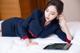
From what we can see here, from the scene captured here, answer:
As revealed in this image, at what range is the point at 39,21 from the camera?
172 cm

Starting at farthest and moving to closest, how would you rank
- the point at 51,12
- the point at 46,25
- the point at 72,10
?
the point at 72,10 → the point at 46,25 → the point at 51,12

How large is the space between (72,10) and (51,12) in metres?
1.29

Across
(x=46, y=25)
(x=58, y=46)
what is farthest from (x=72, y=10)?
(x=58, y=46)

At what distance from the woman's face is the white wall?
1230 millimetres

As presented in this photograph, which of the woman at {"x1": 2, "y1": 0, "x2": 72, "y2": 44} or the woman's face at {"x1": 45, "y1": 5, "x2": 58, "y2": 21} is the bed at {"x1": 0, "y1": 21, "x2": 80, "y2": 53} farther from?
the woman's face at {"x1": 45, "y1": 5, "x2": 58, "y2": 21}

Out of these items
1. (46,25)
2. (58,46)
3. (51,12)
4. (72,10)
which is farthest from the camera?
(72,10)

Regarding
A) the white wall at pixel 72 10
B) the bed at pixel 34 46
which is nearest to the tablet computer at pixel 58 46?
the bed at pixel 34 46

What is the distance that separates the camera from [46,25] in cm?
173

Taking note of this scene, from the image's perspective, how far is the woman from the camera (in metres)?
1.64

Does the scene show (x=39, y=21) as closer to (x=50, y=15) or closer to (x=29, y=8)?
(x=50, y=15)

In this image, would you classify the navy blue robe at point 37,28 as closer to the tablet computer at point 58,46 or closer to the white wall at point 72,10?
the tablet computer at point 58,46

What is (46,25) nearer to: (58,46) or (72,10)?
(58,46)

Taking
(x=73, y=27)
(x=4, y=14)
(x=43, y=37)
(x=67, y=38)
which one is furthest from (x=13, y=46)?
(x=4, y=14)

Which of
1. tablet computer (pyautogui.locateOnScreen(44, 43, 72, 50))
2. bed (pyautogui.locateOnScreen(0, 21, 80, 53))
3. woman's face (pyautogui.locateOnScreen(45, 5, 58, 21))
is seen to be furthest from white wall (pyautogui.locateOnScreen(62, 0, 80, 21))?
tablet computer (pyautogui.locateOnScreen(44, 43, 72, 50))
